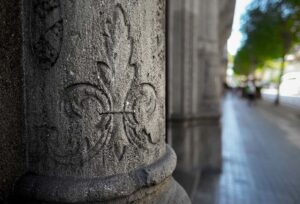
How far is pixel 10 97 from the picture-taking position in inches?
56.4

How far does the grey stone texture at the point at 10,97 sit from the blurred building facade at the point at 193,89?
333 cm

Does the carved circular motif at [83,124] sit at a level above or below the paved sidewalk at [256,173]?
above

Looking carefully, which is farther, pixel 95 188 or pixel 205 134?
pixel 205 134

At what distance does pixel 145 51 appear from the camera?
146cm

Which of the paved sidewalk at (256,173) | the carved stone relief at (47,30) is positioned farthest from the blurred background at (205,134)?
the carved stone relief at (47,30)

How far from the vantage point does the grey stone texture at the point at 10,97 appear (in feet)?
4.65

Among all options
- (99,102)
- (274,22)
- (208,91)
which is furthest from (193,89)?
(274,22)

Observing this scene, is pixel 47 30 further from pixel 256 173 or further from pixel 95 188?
pixel 256 173

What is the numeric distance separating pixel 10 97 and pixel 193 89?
13.3 ft

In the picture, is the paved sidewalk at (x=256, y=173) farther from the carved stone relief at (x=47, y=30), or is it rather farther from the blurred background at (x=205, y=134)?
the carved stone relief at (x=47, y=30)

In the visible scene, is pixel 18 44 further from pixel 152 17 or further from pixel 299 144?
pixel 299 144

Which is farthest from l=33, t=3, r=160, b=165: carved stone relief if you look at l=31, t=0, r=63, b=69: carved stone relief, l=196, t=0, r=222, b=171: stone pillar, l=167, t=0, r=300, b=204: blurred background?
l=196, t=0, r=222, b=171: stone pillar

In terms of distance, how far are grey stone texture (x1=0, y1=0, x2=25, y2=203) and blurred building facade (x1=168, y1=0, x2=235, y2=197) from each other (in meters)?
3.33

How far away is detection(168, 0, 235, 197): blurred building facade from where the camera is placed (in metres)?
4.99
